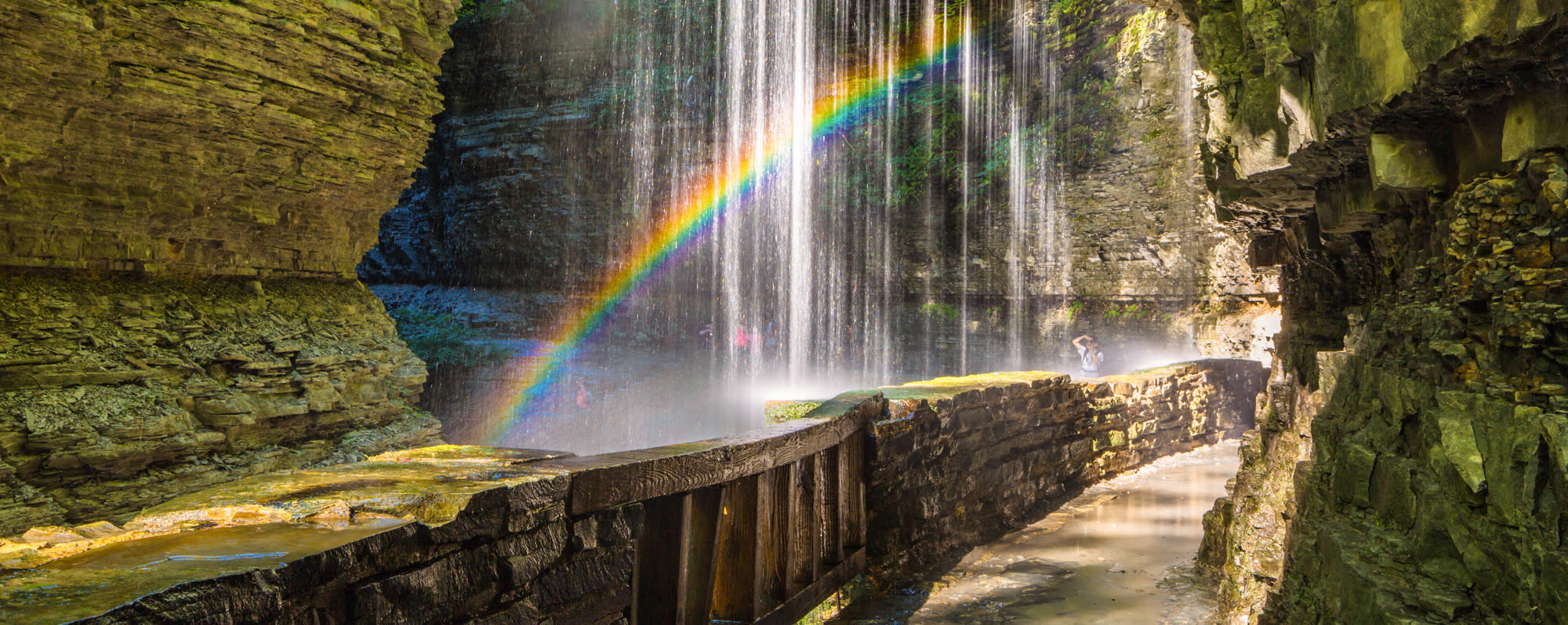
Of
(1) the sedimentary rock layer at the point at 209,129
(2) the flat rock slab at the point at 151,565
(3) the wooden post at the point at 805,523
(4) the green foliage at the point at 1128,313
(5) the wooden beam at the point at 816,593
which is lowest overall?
(5) the wooden beam at the point at 816,593

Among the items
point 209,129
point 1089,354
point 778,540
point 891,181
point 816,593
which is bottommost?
point 816,593

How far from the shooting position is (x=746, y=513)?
3.42 m

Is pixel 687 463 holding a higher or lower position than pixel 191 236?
lower

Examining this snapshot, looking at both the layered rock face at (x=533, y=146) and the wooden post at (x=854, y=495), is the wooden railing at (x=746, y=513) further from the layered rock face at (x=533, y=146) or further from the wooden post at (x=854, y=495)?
the layered rock face at (x=533, y=146)

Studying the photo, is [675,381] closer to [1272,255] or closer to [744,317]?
[744,317]

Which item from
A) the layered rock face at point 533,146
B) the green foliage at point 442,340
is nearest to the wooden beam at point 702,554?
the green foliage at point 442,340

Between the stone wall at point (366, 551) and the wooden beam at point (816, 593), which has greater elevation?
the stone wall at point (366, 551)

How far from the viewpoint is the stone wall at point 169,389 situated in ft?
20.4

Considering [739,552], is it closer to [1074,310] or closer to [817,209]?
[1074,310]

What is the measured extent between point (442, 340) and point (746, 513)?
1737cm

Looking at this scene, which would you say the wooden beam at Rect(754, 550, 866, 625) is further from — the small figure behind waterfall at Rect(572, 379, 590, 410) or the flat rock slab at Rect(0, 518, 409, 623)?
the small figure behind waterfall at Rect(572, 379, 590, 410)

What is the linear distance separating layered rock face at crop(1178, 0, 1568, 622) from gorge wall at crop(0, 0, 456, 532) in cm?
805

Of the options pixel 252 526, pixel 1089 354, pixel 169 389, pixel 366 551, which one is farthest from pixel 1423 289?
pixel 1089 354

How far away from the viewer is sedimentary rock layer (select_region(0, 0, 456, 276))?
20.5ft
